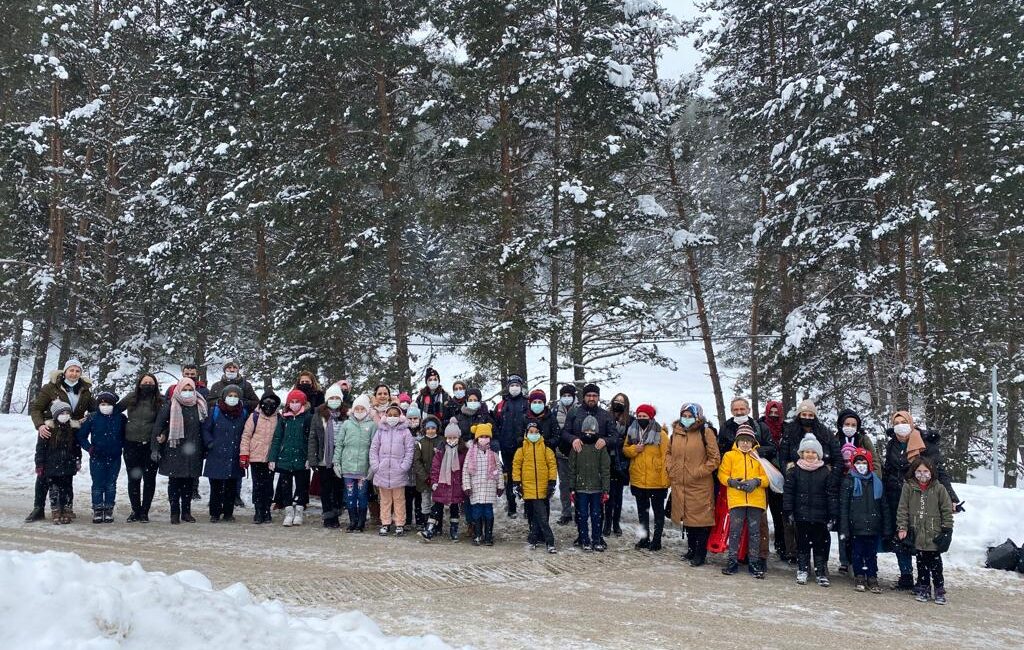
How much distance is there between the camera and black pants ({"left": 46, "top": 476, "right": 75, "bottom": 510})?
984 centimetres

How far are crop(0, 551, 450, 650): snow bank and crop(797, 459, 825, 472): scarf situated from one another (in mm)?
5308

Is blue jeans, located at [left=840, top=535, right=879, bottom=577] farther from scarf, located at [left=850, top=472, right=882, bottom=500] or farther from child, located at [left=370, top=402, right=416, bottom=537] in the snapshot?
child, located at [left=370, top=402, right=416, bottom=537]

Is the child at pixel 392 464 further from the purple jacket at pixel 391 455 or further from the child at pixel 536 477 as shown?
the child at pixel 536 477

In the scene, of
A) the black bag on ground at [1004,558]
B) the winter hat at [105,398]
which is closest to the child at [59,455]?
the winter hat at [105,398]

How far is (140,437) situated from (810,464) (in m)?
8.57

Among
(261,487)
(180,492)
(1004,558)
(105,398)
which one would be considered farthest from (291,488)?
(1004,558)

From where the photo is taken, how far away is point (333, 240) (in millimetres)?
16172

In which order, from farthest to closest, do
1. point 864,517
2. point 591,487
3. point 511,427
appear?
1. point 511,427
2. point 591,487
3. point 864,517

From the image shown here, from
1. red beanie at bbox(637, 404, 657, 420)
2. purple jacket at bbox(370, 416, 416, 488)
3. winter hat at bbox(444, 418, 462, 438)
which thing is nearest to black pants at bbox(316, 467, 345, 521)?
purple jacket at bbox(370, 416, 416, 488)

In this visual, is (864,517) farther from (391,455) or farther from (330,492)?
(330,492)

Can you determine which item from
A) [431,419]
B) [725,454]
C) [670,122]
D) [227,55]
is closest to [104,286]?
[227,55]

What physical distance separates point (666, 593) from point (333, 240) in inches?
436

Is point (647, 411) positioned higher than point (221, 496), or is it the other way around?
point (647, 411)

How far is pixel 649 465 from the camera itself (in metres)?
9.95
